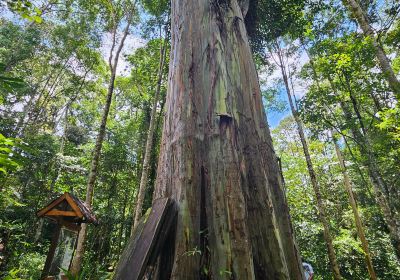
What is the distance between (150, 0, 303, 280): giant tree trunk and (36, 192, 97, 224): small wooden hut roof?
397 centimetres

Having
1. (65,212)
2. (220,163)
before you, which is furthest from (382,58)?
(65,212)

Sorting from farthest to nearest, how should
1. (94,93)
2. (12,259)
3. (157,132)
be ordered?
(94,93) < (157,132) < (12,259)

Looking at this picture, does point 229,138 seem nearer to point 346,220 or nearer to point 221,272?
point 221,272

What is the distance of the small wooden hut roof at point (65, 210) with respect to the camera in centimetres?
504

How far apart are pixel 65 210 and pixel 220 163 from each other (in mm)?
4644

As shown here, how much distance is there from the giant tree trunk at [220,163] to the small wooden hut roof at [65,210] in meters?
3.97

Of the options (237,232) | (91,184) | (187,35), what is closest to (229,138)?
(237,232)

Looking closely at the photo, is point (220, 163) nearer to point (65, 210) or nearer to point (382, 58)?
point (65, 210)

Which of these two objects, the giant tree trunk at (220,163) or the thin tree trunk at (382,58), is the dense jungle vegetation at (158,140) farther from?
the giant tree trunk at (220,163)

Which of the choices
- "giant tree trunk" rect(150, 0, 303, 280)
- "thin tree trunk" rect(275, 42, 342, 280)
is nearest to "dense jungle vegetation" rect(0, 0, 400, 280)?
"thin tree trunk" rect(275, 42, 342, 280)

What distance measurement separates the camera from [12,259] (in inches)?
290

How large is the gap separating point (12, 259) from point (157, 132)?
7648 millimetres

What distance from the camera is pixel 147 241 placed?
1.41 meters

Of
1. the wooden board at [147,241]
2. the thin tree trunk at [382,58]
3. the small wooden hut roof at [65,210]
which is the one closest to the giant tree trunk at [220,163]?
the wooden board at [147,241]
